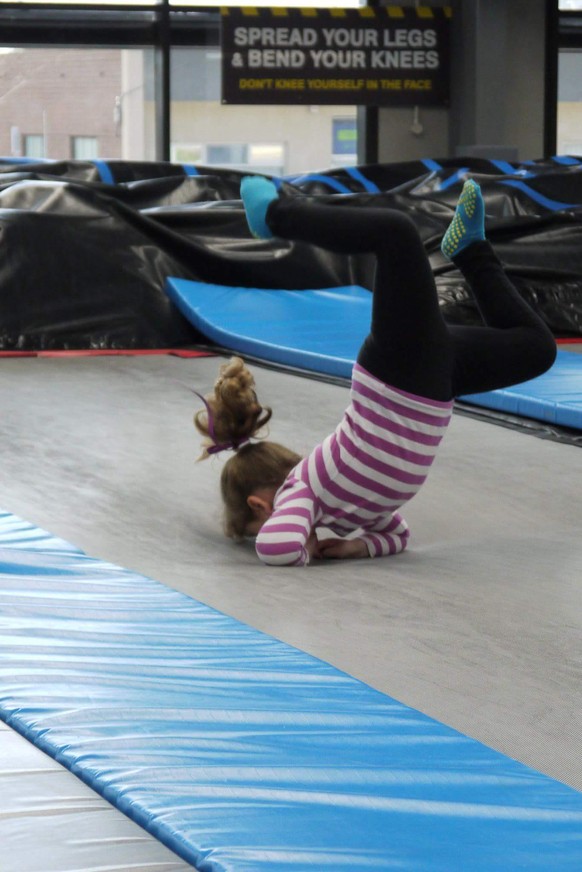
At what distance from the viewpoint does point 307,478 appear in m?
2.29

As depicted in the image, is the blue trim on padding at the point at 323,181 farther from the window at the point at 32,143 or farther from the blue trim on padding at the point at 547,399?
the window at the point at 32,143

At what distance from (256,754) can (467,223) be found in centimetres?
150

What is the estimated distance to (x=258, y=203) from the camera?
2.29 m

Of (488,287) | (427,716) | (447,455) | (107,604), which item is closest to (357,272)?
(447,455)

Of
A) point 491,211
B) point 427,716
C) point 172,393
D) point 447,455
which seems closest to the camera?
point 427,716

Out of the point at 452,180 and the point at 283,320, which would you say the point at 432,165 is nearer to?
the point at 452,180

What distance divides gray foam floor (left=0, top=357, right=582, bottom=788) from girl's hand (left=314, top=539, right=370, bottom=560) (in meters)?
0.05

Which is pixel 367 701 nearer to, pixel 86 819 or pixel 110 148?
pixel 86 819

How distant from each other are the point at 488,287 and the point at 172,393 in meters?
1.97

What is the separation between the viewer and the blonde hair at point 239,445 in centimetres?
233

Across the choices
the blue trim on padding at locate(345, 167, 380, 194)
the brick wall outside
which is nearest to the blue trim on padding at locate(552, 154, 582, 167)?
the blue trim on padding at locate(345, 167, 380, 194)

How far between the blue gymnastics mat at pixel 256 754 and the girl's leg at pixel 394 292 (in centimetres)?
63

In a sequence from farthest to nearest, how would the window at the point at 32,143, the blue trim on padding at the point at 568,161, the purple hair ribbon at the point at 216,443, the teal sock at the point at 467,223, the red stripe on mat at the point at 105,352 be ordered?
the window at the point at 32,143 < the blue trim on padding at the point at 568,161 < the red stripe on mat at the point at 105,352 < the teal sock at the point at 467,223 < the purple hair ribbon at the point at 216,443

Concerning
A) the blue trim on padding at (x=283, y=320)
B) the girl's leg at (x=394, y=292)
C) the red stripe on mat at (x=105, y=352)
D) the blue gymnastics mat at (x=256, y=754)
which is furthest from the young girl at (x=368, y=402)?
the red stripe on mat at (x=105, y=352)
